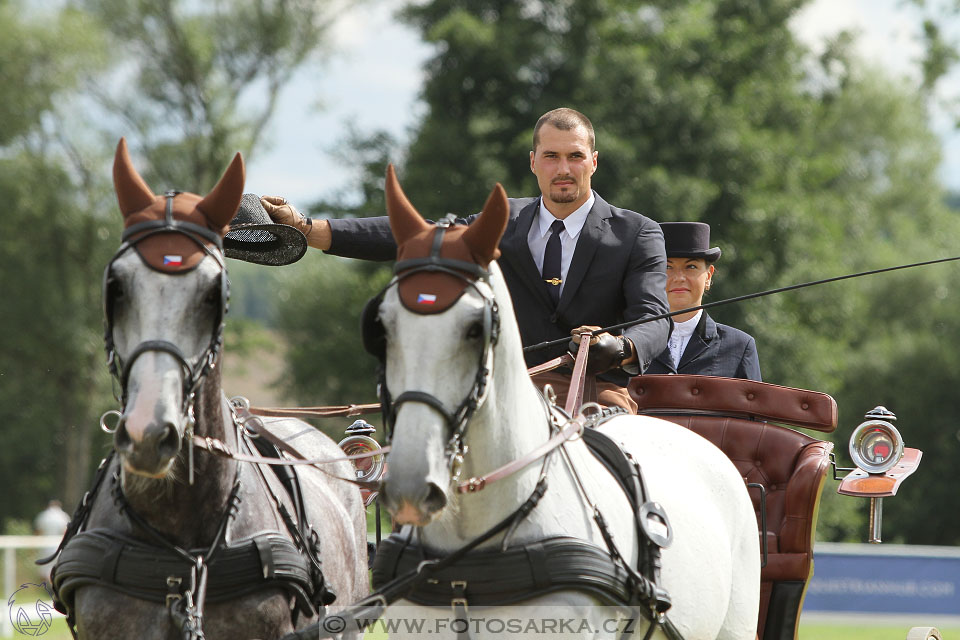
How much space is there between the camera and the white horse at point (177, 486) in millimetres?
3793

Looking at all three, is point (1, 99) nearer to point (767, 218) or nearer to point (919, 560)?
point (767, 218)

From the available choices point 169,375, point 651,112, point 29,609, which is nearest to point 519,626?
point 169,375

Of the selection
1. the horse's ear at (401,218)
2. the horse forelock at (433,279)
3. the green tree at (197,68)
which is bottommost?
the horse forelock at (433,279)

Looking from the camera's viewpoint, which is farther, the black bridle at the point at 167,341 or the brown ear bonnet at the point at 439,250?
the black bridle at the point at 167,341

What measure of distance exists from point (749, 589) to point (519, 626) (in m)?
1.52

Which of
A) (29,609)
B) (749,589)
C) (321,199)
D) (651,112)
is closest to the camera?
(749,589)

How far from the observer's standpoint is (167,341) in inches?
150

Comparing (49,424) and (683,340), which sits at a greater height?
(49,424)

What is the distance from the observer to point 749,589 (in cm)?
479

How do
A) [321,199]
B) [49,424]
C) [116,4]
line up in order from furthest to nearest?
1. [49,424]
2. [116,4]
3. [321,199]

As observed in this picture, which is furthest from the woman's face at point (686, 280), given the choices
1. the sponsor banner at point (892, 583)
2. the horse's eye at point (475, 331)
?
the sponsor banner at point (892, 583)

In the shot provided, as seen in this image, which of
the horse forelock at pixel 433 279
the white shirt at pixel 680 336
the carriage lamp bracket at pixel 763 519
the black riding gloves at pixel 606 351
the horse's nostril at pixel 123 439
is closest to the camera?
the horse forelock at pixel 433 279

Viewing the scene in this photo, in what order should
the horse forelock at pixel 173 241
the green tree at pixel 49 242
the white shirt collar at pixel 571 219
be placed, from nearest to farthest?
the horse forelock at pixel 173 241, the white shirt collar at pixel 571 219, the green tree at pixel 49 242

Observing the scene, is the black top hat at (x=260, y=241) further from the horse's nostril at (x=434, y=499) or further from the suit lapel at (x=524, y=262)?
the horse's nostril at (x=434, y=499)
